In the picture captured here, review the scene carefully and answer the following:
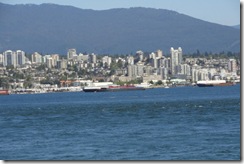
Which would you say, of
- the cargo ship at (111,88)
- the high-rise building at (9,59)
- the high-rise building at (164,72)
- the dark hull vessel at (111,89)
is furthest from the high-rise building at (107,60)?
the dark hull vessel at (111,89)

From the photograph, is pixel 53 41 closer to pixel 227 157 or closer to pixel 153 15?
pixel 153 15

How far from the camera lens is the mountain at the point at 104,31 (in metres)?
148

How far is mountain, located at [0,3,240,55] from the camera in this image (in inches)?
5822

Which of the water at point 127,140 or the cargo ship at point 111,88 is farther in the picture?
the cargo ship at point 111,88

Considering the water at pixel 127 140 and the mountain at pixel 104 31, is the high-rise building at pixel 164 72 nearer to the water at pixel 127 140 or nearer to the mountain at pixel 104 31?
the mountain at pixel 104 31

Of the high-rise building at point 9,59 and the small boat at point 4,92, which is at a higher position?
the high-rise building at point 9,59

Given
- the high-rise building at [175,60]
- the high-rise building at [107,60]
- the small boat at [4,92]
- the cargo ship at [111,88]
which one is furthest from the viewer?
the high-rise building at [107,60]

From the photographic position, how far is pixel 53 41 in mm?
167375

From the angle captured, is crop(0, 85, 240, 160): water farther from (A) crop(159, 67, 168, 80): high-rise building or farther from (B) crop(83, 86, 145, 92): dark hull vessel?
(A) crop(159, 67, 168, 80): high-rise building

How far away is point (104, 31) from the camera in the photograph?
16988cm

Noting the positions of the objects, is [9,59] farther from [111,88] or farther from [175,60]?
[111,88]

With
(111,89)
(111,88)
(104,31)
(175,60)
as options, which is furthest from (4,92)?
(104,31)

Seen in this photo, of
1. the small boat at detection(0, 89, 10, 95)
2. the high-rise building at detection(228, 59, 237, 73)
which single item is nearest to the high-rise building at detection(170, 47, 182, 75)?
the high-rise building at detection(228, 59, 237, 73)

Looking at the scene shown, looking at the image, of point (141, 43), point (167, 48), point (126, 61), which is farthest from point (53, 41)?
point (126, 61)
